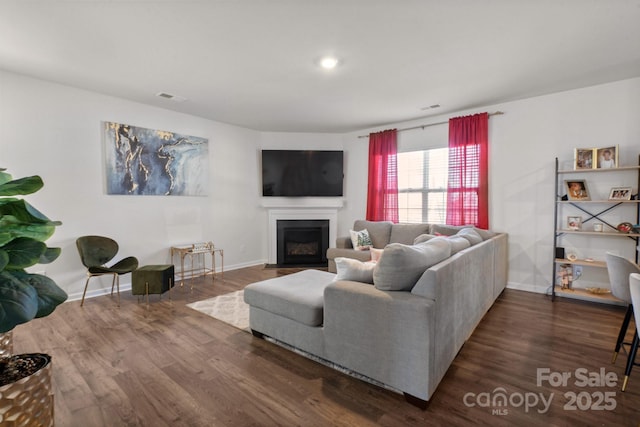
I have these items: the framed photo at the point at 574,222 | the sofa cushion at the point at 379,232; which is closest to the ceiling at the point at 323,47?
the framed photo at the point at 574,222

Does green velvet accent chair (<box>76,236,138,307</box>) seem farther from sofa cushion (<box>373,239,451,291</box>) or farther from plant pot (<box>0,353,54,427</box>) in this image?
sofa cushion (<box>373,239,451,291</box>)

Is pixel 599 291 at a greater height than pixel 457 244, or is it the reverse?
pixel 457 244

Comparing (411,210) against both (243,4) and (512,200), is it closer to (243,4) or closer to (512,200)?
(512,200)

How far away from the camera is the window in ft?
16.2

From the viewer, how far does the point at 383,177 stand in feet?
17.9

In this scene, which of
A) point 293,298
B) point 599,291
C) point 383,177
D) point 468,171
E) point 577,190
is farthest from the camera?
point 383,177

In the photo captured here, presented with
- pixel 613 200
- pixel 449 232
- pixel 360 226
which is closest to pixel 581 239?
pixel 613 200

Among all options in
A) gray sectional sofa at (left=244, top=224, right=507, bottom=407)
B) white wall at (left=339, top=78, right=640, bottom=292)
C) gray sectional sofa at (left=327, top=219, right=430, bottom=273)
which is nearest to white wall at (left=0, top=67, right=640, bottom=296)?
white wall at (left=339, top=78, right=640, bottom=292)

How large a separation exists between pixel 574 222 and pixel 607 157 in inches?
32.8

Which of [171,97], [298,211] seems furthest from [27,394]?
[298,211]

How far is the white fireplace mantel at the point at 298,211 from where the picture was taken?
5.88 metres

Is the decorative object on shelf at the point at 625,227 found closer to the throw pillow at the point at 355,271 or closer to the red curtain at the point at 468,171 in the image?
the red curtain at the point at 468,171

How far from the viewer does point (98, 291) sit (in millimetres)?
3938

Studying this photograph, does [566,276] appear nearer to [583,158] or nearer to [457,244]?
[583,158]
